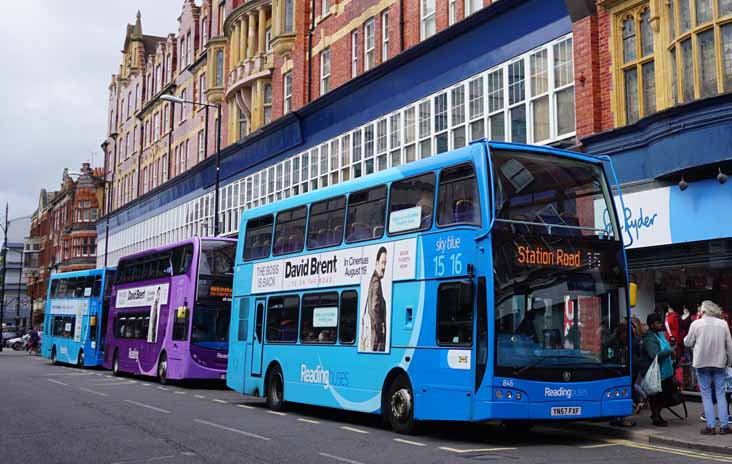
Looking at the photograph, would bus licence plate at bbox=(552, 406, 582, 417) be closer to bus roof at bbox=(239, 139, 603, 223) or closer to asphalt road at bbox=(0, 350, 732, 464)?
asphalt road at bbox=(0, 350, 732, 464)

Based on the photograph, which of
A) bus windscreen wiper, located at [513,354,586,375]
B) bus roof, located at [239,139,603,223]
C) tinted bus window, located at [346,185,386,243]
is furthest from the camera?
tinted bus window, located at [346,185,386,243]

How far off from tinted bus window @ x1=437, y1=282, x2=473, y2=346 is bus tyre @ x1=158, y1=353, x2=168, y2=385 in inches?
579

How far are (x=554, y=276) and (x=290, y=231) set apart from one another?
6.53 m

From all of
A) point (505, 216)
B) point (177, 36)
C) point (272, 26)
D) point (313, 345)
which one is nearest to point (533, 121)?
point (313, 345)

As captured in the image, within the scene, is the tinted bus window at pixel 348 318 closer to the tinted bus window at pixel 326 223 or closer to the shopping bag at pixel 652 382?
the tinted bus window at pixel 326 223

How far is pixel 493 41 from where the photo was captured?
74.5 feet

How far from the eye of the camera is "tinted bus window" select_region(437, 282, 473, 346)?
11273mm

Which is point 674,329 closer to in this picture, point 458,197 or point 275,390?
A: point 458,197

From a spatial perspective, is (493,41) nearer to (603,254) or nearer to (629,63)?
(629,63)

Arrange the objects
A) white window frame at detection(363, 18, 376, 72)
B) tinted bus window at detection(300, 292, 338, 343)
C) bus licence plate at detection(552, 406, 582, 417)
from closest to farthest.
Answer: bus licence plate at detection(552, 406, 582, 417), tinted bus window at detection(300, 292, 338, 343), white window frame at detection(363, 18, 376, 72)

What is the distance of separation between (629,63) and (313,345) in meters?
9.35

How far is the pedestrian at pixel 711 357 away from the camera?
11.5m

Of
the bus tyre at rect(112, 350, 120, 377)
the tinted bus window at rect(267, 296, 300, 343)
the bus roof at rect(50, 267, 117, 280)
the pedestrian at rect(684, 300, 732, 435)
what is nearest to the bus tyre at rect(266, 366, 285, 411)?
the tinted bus window at rect(267, 296, 300, 343)

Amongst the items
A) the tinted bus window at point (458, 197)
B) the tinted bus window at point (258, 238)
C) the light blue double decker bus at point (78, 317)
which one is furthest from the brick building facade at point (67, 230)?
the tinted bus window at point (458, 197)
